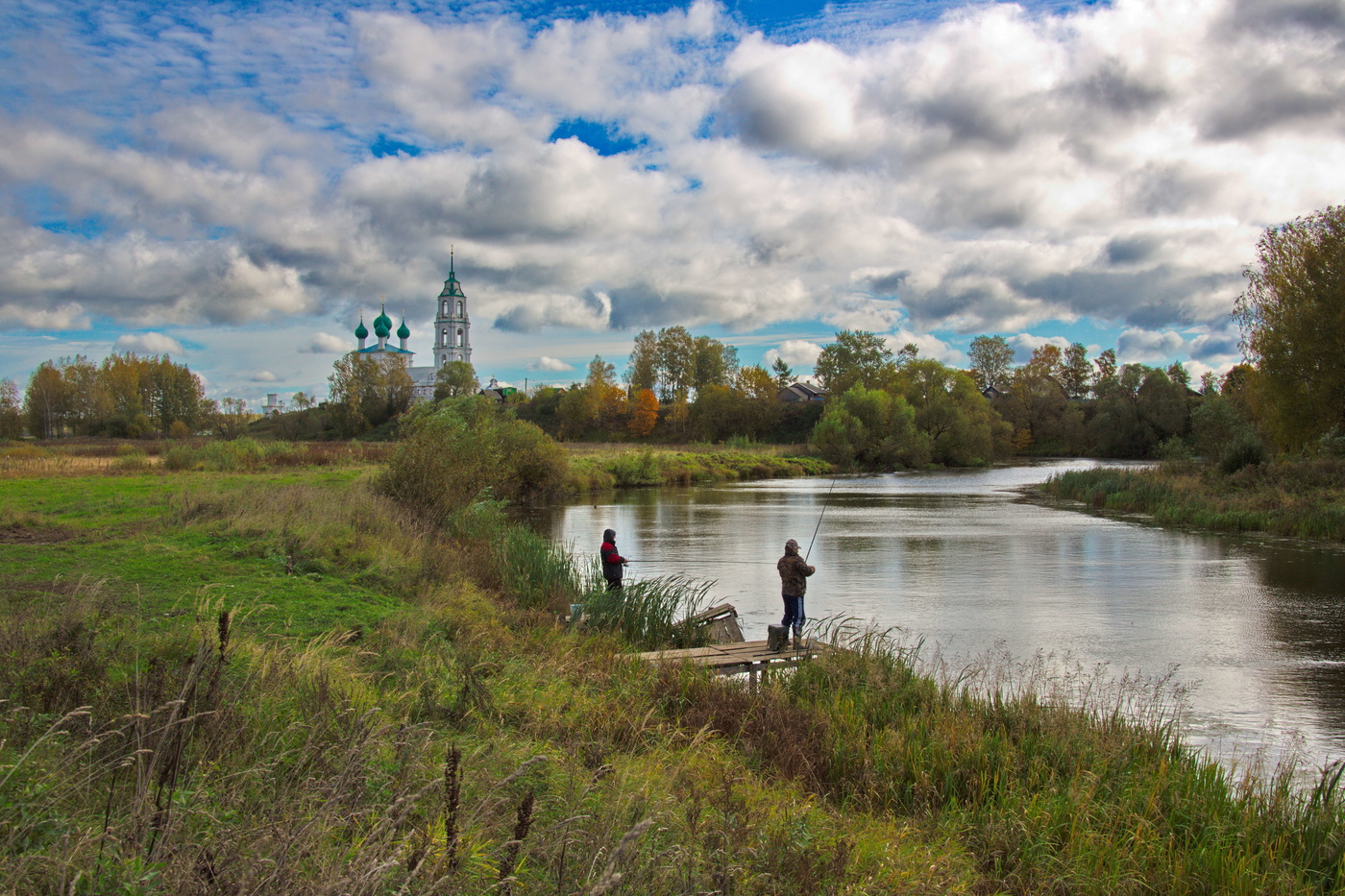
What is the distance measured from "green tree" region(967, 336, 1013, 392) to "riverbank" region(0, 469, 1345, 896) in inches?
4443

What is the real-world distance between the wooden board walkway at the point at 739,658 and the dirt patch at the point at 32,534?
9.78m

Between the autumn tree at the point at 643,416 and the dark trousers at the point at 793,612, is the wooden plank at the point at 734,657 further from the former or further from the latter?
the autumn tree at the point at 643,416

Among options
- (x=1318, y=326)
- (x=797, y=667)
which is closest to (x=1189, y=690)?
(x=797, y=667)

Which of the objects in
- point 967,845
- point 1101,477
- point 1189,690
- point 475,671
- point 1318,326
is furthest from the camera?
point 1101,477

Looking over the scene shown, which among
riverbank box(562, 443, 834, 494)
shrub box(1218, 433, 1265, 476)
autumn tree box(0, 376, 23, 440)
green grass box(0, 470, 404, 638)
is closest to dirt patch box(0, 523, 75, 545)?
green grass box(0, 470, 404, 638)

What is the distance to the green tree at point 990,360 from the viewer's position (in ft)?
381

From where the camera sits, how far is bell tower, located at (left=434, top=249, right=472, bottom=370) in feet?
532

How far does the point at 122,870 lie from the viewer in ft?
9.70

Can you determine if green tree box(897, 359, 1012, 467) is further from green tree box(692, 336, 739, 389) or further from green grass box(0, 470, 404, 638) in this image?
green grass box(0, 470, 404, 638)

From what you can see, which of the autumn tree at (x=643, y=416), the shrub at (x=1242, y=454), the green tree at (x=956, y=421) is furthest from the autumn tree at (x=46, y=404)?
the shrub at (x=1242, y=454)

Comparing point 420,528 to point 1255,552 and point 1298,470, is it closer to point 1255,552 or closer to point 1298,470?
point 1255,552

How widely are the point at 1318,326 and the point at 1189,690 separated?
2292 cm

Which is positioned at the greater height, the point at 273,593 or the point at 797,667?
the point at 273,593

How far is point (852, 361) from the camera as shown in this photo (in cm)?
10369
